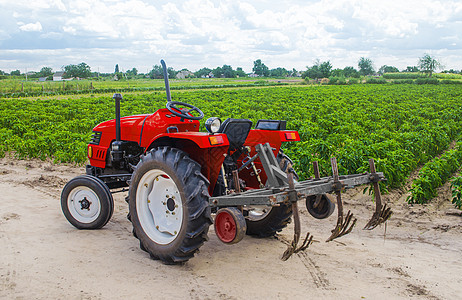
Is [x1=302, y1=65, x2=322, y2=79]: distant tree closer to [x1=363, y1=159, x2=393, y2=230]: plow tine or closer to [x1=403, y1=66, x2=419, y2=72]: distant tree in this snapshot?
[x1=403, y1=66, x2=419, y2=72]: distant tree

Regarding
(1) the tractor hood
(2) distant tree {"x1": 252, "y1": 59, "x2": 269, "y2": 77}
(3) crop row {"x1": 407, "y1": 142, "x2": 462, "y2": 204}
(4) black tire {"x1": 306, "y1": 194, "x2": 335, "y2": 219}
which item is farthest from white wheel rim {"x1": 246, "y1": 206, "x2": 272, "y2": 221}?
(2) distant tree {"x1": 252, "y1": 59, "x2": 269, "y2": 77}

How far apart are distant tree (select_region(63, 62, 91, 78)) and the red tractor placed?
80.3 metres

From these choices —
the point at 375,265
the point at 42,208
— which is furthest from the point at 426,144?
the point at 42,208

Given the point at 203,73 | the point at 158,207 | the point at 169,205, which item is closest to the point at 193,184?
the point at 169,205

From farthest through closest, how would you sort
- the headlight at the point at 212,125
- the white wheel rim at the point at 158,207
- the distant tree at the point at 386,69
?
the distant tree at the point at 386,69, the white wheel rim at the point at 158,207, the headlight at the point at 212,125

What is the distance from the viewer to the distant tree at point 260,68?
125 m

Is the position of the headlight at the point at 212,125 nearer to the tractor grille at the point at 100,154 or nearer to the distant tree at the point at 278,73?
the tractor grille at the point at 100,154

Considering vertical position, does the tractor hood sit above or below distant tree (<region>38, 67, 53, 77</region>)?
below

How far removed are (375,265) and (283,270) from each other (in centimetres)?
99

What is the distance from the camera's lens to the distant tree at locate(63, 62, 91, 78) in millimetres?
79188

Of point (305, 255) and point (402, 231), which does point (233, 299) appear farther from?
point (402, 231)

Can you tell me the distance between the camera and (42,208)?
244 inches

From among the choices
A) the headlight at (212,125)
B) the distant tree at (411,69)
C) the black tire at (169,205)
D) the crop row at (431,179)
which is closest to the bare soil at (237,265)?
the black tire at (169,205)

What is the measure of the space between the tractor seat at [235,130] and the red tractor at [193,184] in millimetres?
11
